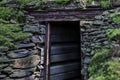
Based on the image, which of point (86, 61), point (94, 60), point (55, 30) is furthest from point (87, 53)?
point (55, 30)

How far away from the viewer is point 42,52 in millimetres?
5504

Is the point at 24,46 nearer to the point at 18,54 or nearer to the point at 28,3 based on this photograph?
the point at 18,54

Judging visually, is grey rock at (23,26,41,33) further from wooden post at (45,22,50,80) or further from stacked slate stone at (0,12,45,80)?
wooden post at (45,22,50,80)

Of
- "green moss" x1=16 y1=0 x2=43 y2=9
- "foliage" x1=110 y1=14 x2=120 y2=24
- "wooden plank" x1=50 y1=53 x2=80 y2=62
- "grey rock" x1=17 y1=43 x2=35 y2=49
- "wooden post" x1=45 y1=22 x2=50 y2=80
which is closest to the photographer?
"grey rock" x1=17 y1=43 x2=35 y2=49

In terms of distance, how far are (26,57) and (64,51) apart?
4.02ft

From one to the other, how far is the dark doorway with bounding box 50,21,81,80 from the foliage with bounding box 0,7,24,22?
2.17 feet

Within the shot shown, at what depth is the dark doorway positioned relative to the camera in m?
5.77

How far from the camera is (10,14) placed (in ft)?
18.1

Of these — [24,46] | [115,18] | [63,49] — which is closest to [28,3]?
[24,46]

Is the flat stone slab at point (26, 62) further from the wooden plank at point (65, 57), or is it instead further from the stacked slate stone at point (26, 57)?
the wooden plank at point (65, 57)

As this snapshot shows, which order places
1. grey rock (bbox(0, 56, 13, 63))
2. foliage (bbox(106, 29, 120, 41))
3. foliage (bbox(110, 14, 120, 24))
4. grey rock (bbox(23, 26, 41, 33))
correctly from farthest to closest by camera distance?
grey rock (bbox(23, 26, 41, 33)), foliage (bbox(110, 14, 120, 24)), foliage (bbox(106, 29, 120, 41)), grey rock (bbox(0, 56, 13, 63))

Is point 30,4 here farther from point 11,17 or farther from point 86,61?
point 86,61

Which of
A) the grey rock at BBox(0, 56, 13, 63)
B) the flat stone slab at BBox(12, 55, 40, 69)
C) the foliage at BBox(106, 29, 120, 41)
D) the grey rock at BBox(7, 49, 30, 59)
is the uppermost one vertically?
the foliage at BBox(106, 29, 120, 41)

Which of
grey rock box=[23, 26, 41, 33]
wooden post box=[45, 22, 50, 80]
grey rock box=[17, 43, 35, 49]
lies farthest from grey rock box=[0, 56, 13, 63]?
wooden post box=[45, 22, 50, 80]
